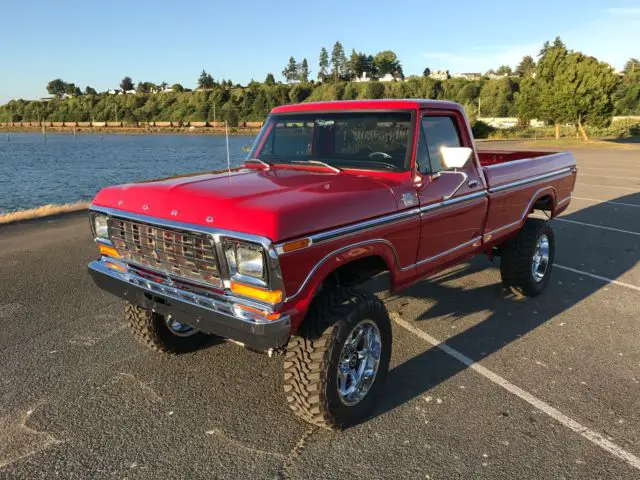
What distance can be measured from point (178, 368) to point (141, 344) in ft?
2.03

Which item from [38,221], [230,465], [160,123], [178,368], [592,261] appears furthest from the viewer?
[160,123]

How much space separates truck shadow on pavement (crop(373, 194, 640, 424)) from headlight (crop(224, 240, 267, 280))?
1433 mm

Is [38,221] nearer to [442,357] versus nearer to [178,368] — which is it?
[178,368]

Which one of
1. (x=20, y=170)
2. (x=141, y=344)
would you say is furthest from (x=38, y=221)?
(x=20, y=170)

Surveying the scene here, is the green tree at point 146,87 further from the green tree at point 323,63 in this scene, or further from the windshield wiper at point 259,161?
the windshield wiper at point 259,161

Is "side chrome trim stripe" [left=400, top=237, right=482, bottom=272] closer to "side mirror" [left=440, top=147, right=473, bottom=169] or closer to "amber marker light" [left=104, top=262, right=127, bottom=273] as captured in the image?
"side mirror" [left=440, top=147, right=473, bottom=169]

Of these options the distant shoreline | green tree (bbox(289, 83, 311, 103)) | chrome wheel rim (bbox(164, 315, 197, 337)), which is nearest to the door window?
chrome wheel rim (bbox(164, 315, 197, 337))

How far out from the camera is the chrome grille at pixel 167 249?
3.01 m

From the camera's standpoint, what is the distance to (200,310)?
9.99 ft

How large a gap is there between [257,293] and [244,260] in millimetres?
208

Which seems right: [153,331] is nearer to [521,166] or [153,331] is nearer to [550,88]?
[521,166]

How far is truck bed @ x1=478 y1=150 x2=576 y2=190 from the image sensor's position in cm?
495

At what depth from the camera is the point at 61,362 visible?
414 centimetres

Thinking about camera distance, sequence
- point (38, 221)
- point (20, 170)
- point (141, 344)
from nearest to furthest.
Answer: point (141, 344), point (38, 221), point (20, 170)
